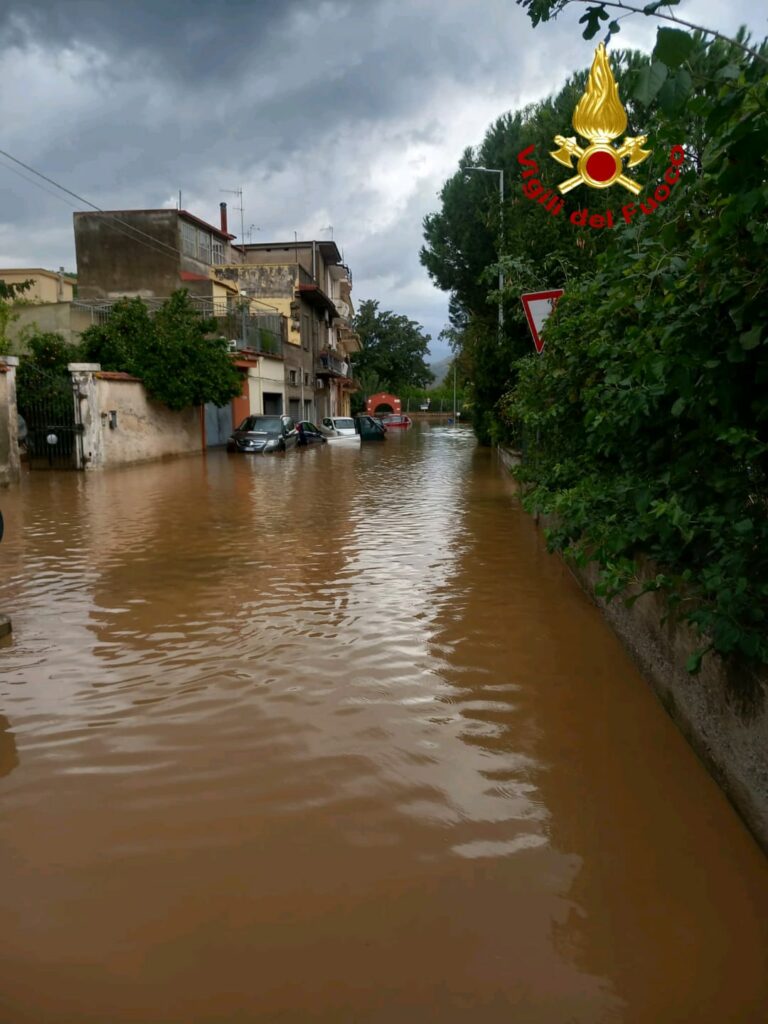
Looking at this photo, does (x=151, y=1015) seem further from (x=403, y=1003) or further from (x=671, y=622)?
(x=671, y=622)

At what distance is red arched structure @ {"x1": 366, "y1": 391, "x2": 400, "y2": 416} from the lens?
254 ft

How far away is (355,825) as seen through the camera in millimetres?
3334

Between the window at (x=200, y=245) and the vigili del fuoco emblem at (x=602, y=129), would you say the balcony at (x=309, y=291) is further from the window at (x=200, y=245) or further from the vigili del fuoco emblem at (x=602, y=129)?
the vigili del fuoco emblem at (x=602, y=129)

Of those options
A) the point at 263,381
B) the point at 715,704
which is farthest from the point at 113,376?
the point at 715,704

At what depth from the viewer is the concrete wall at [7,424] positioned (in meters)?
17.1

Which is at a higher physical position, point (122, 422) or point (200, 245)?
point (200, 245)

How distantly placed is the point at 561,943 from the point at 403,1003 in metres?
0.58

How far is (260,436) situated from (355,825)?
2645 centimetres

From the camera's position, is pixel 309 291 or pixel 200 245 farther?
pixel 309 291

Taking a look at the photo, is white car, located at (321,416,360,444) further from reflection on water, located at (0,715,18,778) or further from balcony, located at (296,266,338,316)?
reflection on water, located at (0,715,18,778)

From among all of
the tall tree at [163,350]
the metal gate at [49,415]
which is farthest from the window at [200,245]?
the metal gate at [49,415]

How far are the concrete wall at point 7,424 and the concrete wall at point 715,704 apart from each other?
15.4 m

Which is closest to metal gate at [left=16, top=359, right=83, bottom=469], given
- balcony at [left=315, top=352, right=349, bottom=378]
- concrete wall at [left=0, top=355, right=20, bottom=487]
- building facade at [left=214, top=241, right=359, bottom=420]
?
concrete wall at [left=0, top=355, right=20, bottom=487]

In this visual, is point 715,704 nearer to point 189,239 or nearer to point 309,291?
point 189,239
